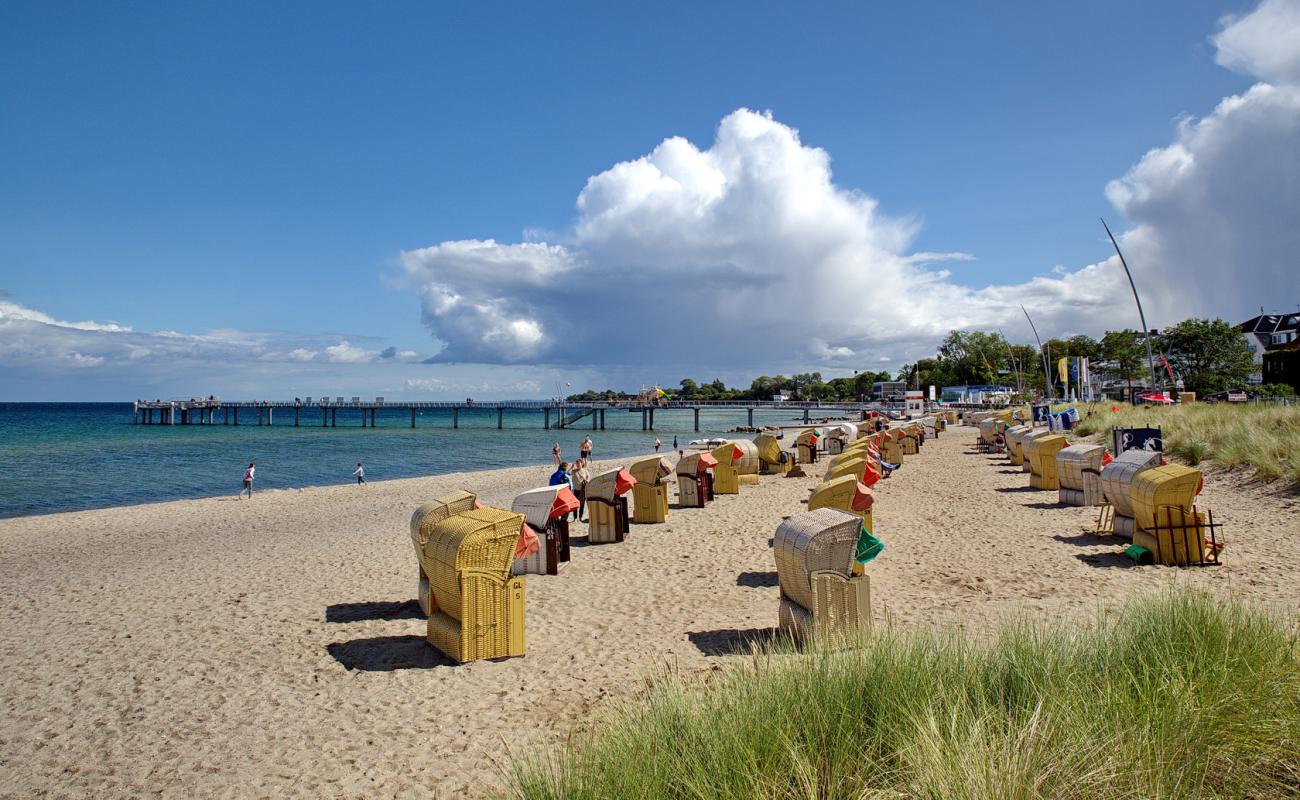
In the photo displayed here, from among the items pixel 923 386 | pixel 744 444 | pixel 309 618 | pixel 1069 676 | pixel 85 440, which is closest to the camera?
pixel 1069 676

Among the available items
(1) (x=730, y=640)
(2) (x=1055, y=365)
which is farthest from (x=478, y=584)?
(2) (x=1055, y=365)

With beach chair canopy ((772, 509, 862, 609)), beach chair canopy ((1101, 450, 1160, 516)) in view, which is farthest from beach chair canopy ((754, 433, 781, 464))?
beach chair canopy ((772, 509, 862, 609))

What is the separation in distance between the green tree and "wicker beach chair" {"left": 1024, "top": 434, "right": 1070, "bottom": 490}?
44.7m

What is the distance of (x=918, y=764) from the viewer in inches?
114

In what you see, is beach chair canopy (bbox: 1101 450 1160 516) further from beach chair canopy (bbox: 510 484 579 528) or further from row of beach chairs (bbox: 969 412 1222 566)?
beach chair canopy (bbox: 510 484 579 528)

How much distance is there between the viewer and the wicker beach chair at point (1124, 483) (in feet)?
31.6

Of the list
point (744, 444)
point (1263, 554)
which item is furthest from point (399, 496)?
point (1263, 554)

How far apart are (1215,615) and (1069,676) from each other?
155 centimetres

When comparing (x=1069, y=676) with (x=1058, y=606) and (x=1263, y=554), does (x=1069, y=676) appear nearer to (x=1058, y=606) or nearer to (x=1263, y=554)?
(x=1058, y=606)

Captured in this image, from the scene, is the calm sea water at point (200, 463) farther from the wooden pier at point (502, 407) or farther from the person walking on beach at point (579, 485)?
the wooden pier at point (502, 407)

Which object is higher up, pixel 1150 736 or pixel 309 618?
pixel 1150 736

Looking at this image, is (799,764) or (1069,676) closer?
(799,764)

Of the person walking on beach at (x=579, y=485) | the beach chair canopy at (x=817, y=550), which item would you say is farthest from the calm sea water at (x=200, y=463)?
the beach chair canopy at (x=817, y=550)

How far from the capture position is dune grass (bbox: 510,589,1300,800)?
2871 millimetres
